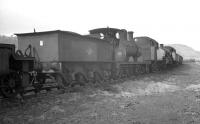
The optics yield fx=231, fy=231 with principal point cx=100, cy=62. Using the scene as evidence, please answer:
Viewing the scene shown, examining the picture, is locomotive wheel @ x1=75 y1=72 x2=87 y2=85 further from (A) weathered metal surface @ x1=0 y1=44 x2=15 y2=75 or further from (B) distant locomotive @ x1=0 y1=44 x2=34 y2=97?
(A) weathered metal surface @ x1=0 y1=44 x2=15 y2=75

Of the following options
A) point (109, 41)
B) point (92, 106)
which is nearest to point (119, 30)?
point (109, 41)

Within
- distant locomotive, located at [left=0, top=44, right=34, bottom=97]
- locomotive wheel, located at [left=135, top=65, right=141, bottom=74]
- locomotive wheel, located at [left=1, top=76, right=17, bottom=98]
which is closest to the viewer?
distant locomotive, located at [left=0, top=44, right=34, bottom=97]

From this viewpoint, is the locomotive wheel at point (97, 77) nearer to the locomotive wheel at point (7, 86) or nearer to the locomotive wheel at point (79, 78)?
the locomotive wheel at point (79, 78)

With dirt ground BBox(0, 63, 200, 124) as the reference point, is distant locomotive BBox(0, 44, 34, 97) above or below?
above

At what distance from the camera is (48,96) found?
7879 mm

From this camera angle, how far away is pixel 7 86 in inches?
283

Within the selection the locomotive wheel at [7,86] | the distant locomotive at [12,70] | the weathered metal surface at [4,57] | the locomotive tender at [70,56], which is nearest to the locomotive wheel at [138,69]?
the locomotive tender at [70,56]

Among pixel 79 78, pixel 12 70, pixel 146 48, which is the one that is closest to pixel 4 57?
pixel 12 70

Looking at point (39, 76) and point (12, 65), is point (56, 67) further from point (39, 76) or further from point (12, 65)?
point (12, 65)

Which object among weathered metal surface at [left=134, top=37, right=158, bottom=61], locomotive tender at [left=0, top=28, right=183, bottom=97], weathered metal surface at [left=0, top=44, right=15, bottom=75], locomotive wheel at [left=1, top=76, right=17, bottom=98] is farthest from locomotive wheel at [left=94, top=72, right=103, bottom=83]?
weathered metal surface at [left=134, top=37, right=158, bottom=61]

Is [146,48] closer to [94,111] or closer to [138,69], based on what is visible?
[138,69]

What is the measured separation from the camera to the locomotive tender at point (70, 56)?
7.67 metres

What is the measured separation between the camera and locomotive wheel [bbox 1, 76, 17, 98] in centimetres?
709

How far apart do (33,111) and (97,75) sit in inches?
268
